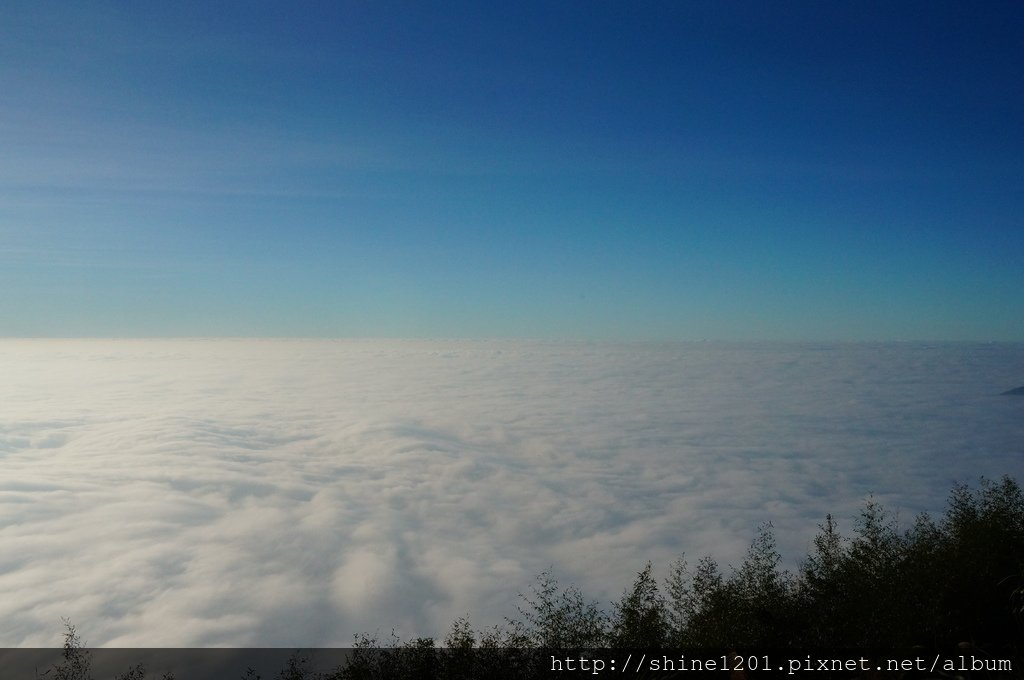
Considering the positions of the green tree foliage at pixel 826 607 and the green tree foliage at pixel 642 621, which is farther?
the green tree foliage at pixel 642 621

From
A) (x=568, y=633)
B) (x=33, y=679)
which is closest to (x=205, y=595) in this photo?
(x=33, y=679)

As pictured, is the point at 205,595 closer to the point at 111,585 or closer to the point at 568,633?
the point at 111,585

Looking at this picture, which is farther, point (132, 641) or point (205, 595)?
point (205, 595)

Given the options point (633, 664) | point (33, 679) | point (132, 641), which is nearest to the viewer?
point (633, 664)

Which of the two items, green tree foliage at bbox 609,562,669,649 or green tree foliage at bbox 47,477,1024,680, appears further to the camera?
green tree foliage at bbox 609,562,669,649

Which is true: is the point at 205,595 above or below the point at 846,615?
below

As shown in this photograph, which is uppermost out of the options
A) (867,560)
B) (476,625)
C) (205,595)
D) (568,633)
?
(867,560)

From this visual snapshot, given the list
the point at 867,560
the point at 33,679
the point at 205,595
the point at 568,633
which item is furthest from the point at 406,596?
the point at 867,560

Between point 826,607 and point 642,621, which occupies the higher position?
point 826,607

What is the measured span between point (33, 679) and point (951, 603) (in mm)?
169019

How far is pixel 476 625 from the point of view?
585 ft

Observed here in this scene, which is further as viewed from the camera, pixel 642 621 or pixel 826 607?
pixel 642 621

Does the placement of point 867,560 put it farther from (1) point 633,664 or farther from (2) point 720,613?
(1) point 633,664

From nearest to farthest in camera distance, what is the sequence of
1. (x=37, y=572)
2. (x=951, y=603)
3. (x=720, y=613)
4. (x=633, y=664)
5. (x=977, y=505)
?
(x=633, y=664), (x=951, y=603), (x=720, y=613), (x=977, y=505), (x=37, y=572)
